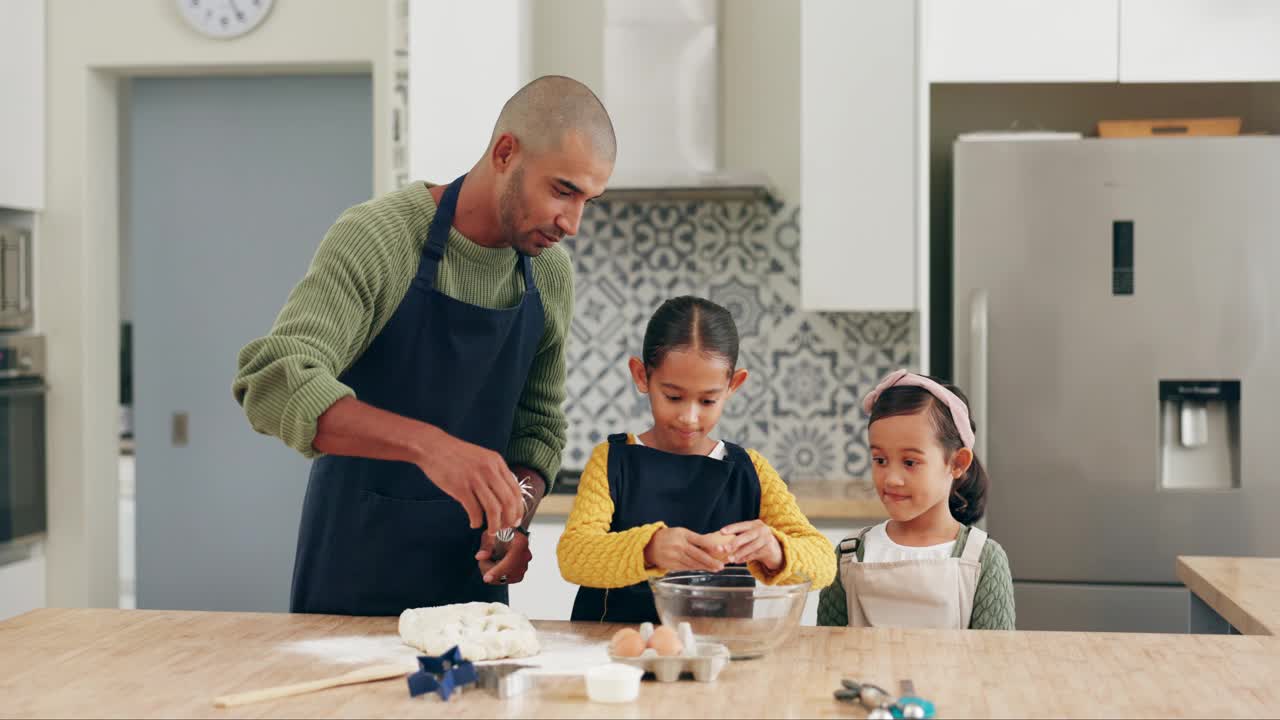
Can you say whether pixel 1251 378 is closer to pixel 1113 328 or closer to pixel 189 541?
pixel 1113 328

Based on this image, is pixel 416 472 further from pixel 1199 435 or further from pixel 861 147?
pixel 1199 435

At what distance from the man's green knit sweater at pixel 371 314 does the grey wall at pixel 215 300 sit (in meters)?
2.05

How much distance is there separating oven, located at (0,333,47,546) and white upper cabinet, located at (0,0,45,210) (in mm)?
413

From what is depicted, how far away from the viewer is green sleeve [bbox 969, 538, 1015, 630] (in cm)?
164

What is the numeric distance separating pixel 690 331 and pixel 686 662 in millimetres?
506

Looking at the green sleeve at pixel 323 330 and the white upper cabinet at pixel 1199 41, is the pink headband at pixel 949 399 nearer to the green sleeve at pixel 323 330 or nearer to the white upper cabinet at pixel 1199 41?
the green sleeve at pixel 323 330

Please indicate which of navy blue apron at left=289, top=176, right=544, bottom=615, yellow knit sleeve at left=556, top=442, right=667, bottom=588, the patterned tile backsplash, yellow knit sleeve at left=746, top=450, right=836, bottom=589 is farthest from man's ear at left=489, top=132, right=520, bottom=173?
the patterned tile backsplash

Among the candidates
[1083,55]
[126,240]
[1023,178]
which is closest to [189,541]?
[126,240]

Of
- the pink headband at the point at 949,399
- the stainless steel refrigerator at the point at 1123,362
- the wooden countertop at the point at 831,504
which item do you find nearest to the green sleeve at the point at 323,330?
the pink headband at the point at 949,399

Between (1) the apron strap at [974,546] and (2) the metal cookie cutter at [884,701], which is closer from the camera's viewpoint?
(2) the metal cookie cutter at [884,701]

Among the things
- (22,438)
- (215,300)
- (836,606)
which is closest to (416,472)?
(836,606)

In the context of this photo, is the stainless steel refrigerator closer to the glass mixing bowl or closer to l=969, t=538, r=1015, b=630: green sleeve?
l=969, t=538, r=1015, b=630: green sleeve

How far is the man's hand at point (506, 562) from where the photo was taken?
4.85 ft

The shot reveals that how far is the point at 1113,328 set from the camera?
2688 millimetres
